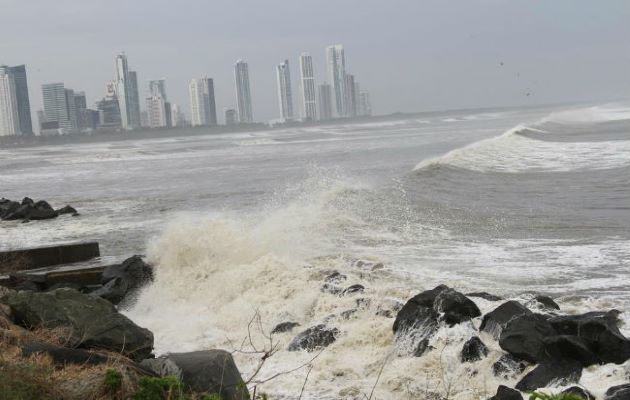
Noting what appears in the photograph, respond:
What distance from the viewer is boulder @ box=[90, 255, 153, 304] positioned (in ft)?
45.7

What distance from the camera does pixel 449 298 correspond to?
979 cm

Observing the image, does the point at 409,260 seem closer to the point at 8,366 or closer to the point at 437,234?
the point at 437,234

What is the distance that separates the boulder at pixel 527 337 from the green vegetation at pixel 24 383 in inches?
179

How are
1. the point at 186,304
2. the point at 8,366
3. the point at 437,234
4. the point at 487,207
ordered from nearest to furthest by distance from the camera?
the point at 8,366 < the point at 186,304 < the point at 437,234 < the point at 487,207

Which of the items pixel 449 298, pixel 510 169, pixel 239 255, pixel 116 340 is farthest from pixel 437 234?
pixel 510 169

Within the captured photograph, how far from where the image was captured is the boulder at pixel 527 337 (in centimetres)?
829

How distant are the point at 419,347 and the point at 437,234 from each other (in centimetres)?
866

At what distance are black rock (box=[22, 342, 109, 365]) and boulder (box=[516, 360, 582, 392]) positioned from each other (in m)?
Answer: 3.87

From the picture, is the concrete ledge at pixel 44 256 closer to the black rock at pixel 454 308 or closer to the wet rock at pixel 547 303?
the black rock at pixel 454 308

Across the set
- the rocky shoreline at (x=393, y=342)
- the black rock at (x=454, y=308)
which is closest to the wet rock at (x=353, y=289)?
the rocky shoreline at (x=393, y=342)

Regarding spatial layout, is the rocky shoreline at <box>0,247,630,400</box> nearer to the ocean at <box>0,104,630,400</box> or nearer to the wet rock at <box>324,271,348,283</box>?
the ocean at <box>0,104,630,400</box>

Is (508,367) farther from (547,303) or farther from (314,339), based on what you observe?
(314,339)

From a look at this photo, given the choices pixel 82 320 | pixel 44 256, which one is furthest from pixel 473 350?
pixel 44 256

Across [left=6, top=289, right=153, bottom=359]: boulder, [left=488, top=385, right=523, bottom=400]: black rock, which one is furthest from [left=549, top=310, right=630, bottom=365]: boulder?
[left=6, top=289, right=153, bottom=359]: boulder
